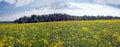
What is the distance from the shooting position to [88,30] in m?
6.46

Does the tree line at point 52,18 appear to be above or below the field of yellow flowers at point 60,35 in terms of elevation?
above

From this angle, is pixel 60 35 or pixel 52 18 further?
pixel 52 18

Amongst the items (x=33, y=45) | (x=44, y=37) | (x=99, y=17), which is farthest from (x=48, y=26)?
(x=99, y=17)

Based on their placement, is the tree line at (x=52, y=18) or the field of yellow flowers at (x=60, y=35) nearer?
the field of yellow flowers at (x=60, y=35)

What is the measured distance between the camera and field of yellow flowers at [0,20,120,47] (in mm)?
5422

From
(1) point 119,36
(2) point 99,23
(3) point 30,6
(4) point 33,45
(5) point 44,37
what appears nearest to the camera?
(4) point 33,45

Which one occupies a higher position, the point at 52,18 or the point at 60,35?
the point at 52,18

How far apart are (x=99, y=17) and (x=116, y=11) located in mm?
522

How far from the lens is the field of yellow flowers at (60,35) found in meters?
5.42

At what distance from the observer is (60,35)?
6.00 m

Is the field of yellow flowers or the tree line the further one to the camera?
the tree line

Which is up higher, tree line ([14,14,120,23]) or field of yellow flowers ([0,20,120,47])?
tree line ([14,14,120,23])

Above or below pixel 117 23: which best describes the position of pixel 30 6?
above

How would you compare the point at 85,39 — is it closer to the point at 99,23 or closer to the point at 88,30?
the point at 88,30
